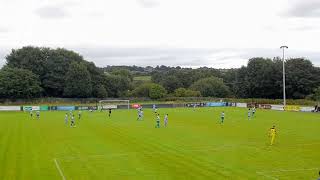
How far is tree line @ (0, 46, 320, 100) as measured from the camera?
124 metres

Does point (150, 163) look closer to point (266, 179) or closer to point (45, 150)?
point (266, 179)

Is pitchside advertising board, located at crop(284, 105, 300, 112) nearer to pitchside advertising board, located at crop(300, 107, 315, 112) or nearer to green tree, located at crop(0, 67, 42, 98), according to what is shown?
pitchside advertising board, located at crop(300, 107, 315, 112)

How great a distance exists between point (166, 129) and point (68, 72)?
92.1 metres

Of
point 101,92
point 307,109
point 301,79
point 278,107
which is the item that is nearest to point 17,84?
point 101,92

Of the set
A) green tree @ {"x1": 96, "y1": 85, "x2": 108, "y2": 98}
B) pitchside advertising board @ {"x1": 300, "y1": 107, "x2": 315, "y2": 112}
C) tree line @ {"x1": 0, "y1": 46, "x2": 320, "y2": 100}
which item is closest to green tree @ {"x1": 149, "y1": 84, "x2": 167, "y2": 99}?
tree line @ {"x1": 0, "y1": 46, "x2": 320, "y2": 100}

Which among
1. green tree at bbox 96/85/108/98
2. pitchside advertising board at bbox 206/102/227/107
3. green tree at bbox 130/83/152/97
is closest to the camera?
pitchside advertising board at bbox 206/102/227/107

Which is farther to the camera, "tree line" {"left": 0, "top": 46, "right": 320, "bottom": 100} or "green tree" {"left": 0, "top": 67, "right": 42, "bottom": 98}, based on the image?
"green tree" {"left": 0, "top": 67, "right": 42, "bottom": 98}

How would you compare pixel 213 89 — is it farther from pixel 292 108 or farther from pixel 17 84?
pixel 292 108

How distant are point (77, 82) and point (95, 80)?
1105cm

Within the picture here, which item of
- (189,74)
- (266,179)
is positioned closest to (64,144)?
(266,179)

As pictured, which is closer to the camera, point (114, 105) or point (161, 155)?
point (161, 155)

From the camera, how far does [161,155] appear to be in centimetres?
3197

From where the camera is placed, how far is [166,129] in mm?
51688

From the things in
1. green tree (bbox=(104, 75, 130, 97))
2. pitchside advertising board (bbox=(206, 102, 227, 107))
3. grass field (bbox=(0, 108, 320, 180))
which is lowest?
grass field (bbox=(0, 108, 320, 180))
